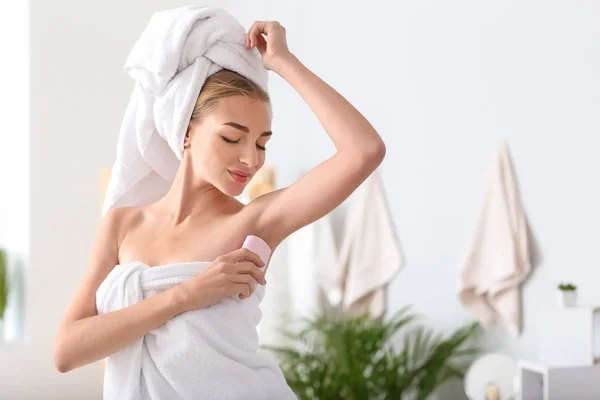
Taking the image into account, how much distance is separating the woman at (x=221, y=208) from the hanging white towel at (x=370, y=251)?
2.49 meters

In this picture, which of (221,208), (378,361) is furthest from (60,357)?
(378,361)

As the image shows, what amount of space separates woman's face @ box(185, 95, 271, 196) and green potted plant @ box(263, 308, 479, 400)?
87.8 inches

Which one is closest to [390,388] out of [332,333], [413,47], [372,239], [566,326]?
[332,333]

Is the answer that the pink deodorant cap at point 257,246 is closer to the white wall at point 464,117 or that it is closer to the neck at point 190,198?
the neck at point 190,198

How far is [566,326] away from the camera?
2639 mm

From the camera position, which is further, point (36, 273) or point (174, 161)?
point (36, 273)

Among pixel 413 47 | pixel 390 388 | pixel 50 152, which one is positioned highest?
pixel 413 47

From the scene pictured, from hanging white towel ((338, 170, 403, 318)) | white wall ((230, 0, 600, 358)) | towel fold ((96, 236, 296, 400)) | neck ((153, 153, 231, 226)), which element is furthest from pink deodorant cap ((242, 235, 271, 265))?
hanging white towel ((338, 170, 403, 318))

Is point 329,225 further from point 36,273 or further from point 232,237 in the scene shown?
point 232,237

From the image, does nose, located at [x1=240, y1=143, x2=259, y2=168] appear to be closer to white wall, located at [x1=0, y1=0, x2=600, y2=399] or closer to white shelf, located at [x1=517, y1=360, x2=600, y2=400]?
white shelf, located at [x1=517, y1=360, x2=600, y2=400]

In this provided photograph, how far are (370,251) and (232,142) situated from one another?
264 cm

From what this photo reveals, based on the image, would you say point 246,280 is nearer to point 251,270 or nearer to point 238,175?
point 251,270

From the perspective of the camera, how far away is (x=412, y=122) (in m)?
3.49

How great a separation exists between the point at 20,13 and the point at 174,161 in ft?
11.0
